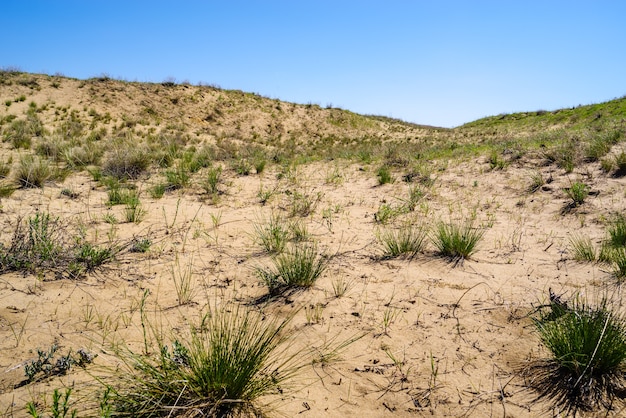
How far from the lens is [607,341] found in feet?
7.21

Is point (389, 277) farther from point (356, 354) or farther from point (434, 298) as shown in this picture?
point (356, 354)

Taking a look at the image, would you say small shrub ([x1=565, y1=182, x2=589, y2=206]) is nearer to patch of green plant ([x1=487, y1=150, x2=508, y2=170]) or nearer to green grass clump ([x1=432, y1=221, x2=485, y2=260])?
patch of green plant ([x1=487, y1=150, x2=508, y2=170])

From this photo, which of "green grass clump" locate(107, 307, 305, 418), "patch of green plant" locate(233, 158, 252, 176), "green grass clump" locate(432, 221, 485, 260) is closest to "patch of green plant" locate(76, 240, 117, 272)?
"green grass clump" locate(107, 307, 305, 418)

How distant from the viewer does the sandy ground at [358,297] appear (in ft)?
7.50

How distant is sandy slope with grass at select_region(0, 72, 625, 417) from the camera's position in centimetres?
229

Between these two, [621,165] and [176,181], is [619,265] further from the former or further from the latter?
[176,181]

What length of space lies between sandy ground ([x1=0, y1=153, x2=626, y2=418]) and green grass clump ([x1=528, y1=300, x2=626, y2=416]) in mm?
151

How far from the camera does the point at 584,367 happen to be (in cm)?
221

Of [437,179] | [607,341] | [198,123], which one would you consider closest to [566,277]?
[607,341]

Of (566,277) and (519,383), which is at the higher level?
(566,277)

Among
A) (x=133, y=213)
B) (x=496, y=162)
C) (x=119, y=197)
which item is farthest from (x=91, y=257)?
(x=496, y=162)

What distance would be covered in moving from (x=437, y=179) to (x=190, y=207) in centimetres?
524

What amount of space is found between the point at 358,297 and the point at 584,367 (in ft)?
5.63

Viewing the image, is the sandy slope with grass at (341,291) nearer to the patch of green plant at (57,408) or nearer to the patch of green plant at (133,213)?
the patch of green plant at (133,213)
